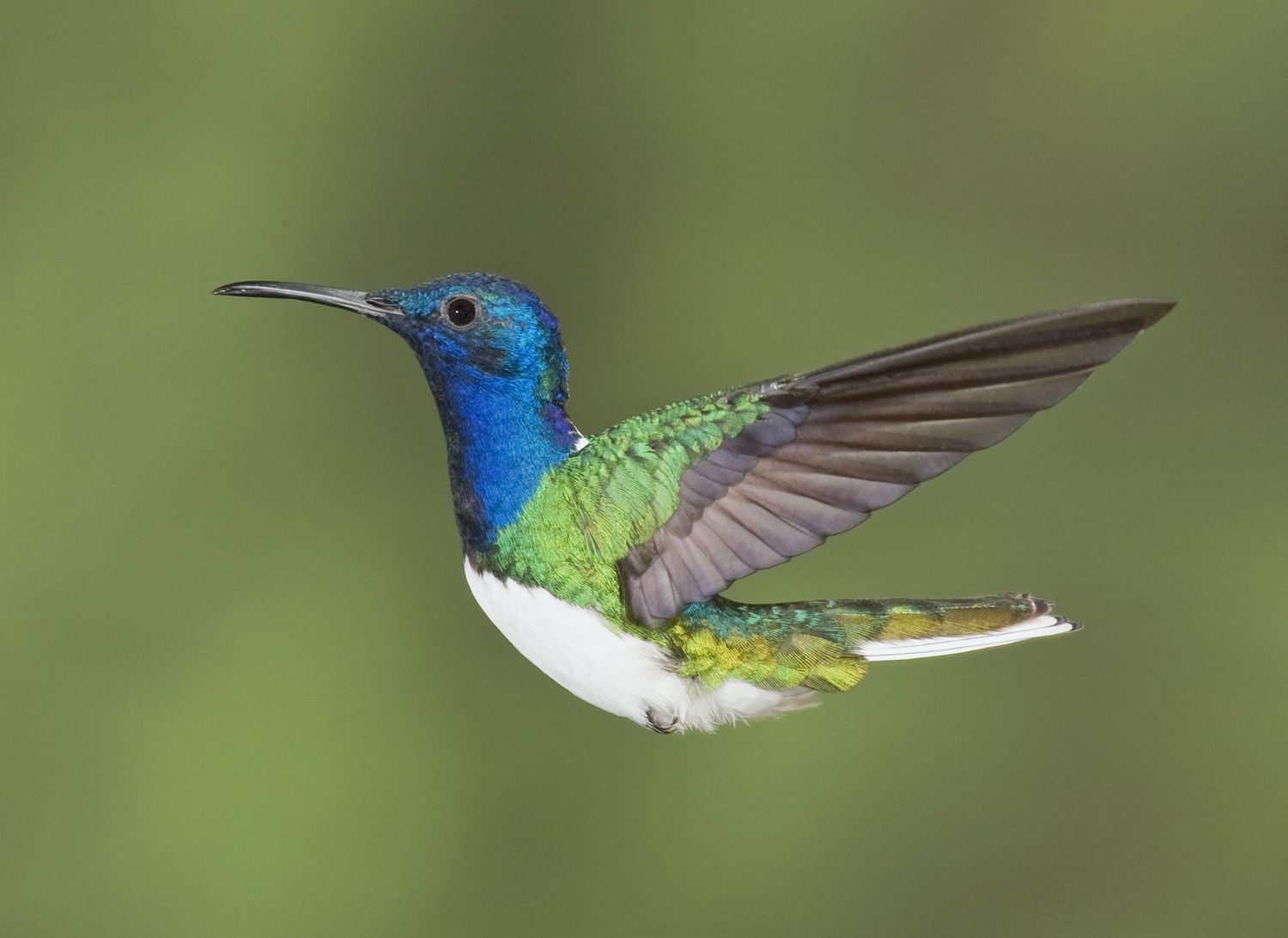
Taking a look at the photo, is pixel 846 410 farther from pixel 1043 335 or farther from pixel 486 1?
pixel 486 1

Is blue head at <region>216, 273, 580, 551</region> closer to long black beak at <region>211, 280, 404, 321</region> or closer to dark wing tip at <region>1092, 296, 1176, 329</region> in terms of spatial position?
long black beak at <region>211, 280, 404, 321</region>

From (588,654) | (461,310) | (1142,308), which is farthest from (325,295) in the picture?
(1142,308)

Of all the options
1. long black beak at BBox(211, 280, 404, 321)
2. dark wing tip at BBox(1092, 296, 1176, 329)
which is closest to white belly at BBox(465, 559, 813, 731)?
long black beak at BBox(211, 280, 404, 321)

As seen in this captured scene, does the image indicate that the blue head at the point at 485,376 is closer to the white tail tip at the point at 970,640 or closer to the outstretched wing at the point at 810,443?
the outstretched wing at the point at 810,443

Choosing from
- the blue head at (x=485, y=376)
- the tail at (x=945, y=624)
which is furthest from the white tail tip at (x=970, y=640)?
the blue head at (x=485, y=376)

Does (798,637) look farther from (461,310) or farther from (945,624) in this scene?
(461,310)
